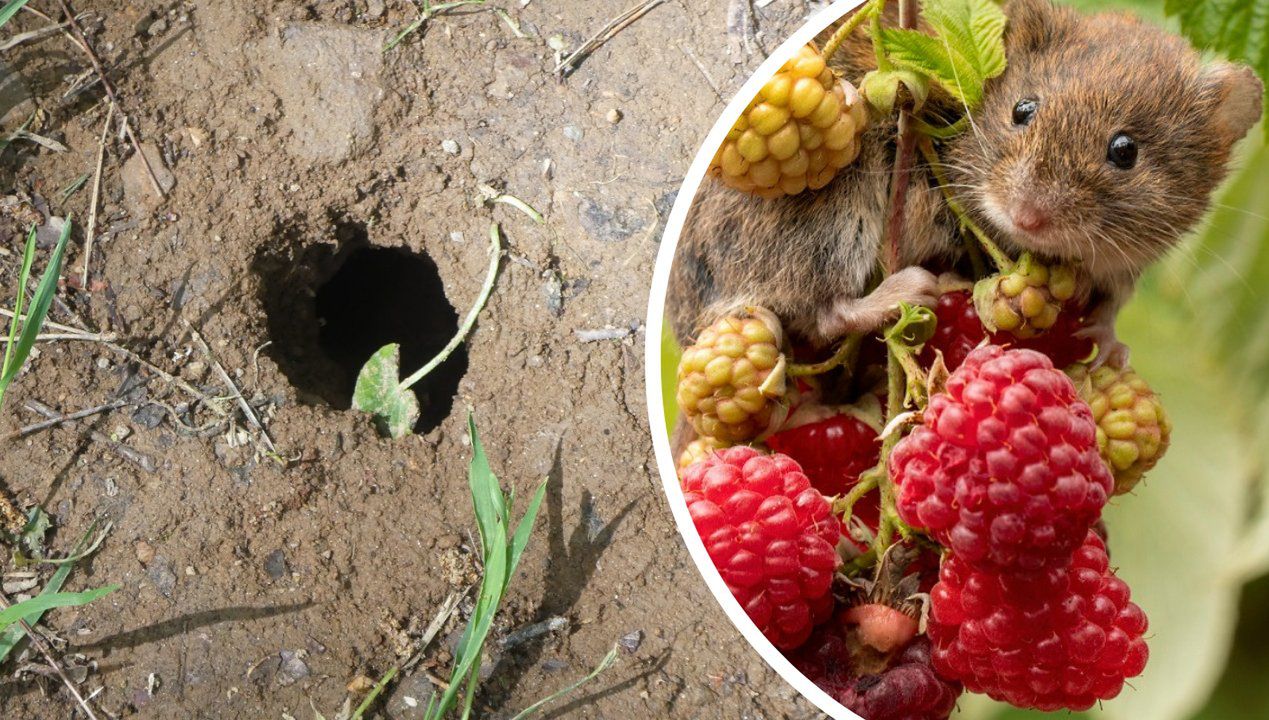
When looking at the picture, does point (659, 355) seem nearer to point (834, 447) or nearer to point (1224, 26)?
point (834, 447)

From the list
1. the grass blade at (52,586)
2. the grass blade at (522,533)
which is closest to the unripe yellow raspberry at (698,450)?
the grass blade at (522,533)

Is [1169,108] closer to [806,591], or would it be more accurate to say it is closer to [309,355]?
[806,591]

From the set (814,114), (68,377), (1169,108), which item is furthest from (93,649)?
(1169,108)

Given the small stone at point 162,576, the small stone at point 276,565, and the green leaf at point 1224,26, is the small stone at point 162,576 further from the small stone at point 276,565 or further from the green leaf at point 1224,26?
the green leaf at point 1224,26

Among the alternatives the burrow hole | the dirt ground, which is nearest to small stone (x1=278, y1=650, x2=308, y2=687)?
the dirt ground

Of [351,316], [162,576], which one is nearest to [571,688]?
[162,576]

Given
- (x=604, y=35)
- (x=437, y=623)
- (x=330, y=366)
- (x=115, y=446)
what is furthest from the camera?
(x=330, y=366)

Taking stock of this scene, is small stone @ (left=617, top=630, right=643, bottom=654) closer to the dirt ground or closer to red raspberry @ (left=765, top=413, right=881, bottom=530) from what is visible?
the dirt ground
